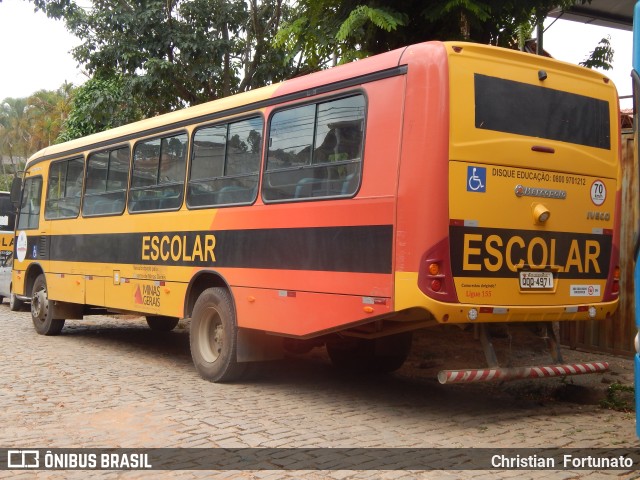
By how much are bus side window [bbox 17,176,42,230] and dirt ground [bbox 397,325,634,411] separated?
705 centimetres

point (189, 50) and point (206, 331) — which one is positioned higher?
point (189, 50)

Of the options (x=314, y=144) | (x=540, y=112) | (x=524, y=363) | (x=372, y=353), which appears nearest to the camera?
(x=540, y=112)

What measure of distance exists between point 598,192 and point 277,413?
143 inches

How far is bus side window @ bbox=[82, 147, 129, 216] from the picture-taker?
36.1ft

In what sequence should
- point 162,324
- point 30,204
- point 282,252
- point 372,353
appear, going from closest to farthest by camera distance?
point 282,252 < point 372,353 < point 30,204 < point 162,324

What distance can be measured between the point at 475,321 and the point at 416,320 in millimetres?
600

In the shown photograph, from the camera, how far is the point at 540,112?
704 centimetres

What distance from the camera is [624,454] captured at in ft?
18.7

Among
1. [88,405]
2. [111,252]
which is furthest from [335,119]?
[111,252]

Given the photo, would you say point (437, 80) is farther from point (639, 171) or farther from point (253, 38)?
point (253, 38)

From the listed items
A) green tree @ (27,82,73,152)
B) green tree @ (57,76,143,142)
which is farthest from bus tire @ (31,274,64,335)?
green tree @ (27,82,73,152)

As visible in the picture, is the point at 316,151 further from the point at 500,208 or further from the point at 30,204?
the point at 30,204

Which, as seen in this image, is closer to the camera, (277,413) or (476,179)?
(476,179)

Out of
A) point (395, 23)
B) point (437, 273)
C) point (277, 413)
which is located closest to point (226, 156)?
point (395, 23)
